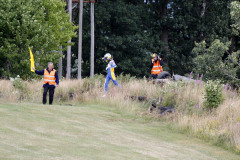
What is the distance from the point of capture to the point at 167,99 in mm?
15164

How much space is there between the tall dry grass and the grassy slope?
Result: 0.58 metres

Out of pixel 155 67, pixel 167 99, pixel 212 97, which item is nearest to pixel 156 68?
pixel 155 67

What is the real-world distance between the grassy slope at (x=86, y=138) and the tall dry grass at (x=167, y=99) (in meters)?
0.58

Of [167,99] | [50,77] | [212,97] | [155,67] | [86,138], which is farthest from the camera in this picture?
[155,67]

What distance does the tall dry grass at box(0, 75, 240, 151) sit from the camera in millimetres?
11383

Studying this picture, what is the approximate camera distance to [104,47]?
40500 millimetres

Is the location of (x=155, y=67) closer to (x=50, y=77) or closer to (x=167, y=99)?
(x=167, y=99)

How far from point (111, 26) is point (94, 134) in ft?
107

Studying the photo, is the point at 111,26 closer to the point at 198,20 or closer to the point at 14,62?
the point at 198,20

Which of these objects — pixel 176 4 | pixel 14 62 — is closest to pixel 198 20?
pixel 176 4

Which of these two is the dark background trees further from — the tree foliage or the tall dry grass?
the tall dry grass

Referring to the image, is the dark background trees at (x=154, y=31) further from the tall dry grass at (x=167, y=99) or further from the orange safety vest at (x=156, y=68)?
the tall dry grass at (x=167, y=99)

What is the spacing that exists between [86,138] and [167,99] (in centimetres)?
650

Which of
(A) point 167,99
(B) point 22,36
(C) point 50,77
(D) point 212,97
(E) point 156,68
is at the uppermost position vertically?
(B) point 22,36
